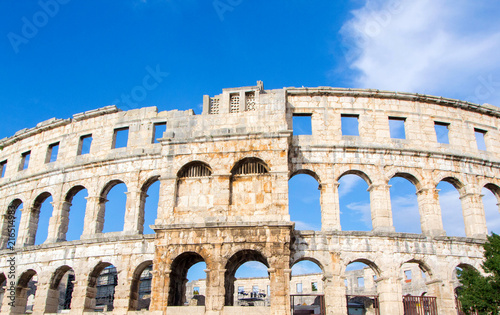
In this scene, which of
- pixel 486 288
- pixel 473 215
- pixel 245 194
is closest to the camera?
pixel 486 288

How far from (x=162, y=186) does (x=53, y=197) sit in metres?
8.03

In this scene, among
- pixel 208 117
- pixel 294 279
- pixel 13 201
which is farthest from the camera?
pixel 294 279

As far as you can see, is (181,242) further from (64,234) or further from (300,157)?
(64,234)

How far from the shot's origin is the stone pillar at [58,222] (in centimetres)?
2155

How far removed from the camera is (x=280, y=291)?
51.1 feet

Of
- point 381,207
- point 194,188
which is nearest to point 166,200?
point 194,188

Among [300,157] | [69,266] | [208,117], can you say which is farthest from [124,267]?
[300,157]

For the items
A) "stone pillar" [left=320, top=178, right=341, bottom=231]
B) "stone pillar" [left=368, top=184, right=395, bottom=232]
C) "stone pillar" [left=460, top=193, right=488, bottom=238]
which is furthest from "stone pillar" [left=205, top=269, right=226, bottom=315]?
"stone pillar" [left=460, top=193, right=488, bottom=238]

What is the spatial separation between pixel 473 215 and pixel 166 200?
46.6ft

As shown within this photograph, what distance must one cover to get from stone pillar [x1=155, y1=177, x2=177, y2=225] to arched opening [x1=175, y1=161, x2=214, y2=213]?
227 mm

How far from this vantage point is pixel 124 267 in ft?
64.0

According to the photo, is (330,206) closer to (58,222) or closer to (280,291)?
(280,291)

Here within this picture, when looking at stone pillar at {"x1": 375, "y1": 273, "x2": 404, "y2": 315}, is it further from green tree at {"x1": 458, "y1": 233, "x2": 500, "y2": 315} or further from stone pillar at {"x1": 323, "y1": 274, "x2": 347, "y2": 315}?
green tree at {"x1": 458, "y1": 233, "x2": 500, "y2": 315}

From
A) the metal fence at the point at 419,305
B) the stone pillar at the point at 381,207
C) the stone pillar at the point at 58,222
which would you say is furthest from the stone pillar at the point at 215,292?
the stone pillar at the point at 58,222
